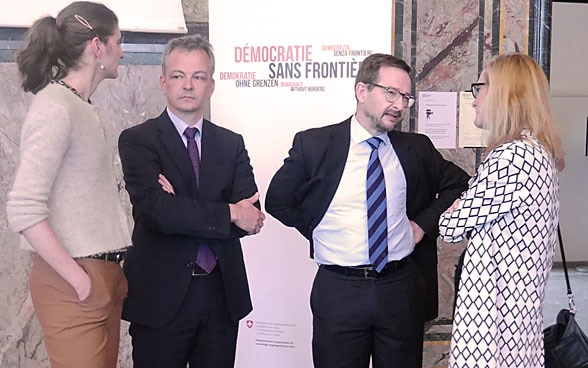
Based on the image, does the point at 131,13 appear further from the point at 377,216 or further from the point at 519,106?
the point at 519,106

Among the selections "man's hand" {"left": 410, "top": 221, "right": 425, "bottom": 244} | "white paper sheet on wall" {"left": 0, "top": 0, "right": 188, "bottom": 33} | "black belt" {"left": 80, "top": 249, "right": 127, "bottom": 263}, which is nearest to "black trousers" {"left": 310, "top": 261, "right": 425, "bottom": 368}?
"man's hand" {"left": 410, "top": 221, "right": 425, "bottom": 244}

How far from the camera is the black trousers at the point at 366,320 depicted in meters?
2.18

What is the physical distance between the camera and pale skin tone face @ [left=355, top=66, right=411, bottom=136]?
2227 millimetres

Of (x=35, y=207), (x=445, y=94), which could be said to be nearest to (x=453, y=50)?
(x=445, y=94)

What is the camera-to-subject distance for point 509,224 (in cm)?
187

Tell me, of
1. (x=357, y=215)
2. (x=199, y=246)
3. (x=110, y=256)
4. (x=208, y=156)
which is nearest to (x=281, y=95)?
(x=208, y=156)

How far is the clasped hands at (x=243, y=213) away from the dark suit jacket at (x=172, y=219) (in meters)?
0.02

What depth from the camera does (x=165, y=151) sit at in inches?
84.6

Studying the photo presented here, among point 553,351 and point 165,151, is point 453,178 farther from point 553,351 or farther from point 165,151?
point 165,151

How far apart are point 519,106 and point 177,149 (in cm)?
114

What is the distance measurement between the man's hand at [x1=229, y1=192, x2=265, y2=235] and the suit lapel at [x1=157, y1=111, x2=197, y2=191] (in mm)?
174

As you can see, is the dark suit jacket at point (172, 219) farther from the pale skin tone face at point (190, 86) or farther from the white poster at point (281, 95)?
the white poster at point (281, 95)

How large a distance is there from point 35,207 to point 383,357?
4.26 feet

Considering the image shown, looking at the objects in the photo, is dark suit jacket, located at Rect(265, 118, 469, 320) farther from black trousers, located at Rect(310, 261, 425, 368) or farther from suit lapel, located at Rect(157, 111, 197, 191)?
suit lapel, located at Rect(157, 111, 197, 191)
